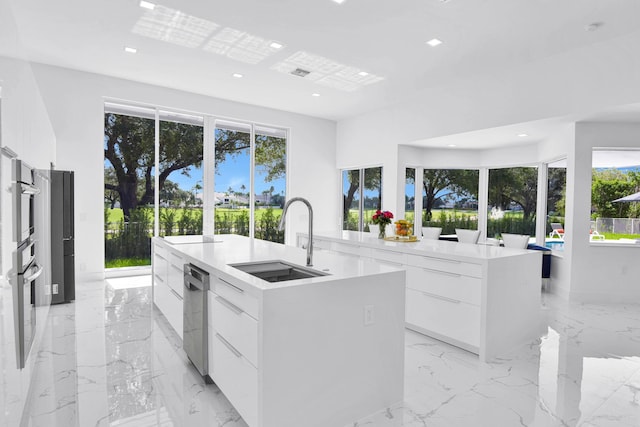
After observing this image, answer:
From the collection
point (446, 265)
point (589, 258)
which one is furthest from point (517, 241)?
point (446, 265)

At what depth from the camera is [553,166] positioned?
232 inches

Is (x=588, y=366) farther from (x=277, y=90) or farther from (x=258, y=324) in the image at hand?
(x=277, y=90)

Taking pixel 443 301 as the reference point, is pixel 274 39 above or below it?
above

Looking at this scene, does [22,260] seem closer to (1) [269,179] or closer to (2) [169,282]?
(2) [169,282]

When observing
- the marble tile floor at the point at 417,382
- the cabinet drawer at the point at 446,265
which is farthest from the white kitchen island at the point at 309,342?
the cabinet drawer at the point at 446,265

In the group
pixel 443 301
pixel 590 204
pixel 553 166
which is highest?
pixel 553 166

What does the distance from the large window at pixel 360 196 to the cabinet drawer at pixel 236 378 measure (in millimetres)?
5586

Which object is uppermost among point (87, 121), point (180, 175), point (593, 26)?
point (593, 26)

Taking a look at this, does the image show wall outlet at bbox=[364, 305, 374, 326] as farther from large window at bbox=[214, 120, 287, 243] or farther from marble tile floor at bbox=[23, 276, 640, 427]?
large window at bbox=[214, 120, 287, 243]

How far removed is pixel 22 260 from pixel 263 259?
1.38 meters

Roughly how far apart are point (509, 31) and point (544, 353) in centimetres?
319

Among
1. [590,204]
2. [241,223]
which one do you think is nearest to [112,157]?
[241,223]

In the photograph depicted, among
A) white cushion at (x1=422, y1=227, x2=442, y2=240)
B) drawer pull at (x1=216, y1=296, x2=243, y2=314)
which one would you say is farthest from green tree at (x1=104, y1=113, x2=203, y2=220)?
drawer pull at (x1=216, y1=296, x2=243, y2=314)

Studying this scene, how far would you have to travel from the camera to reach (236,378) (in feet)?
6.50
